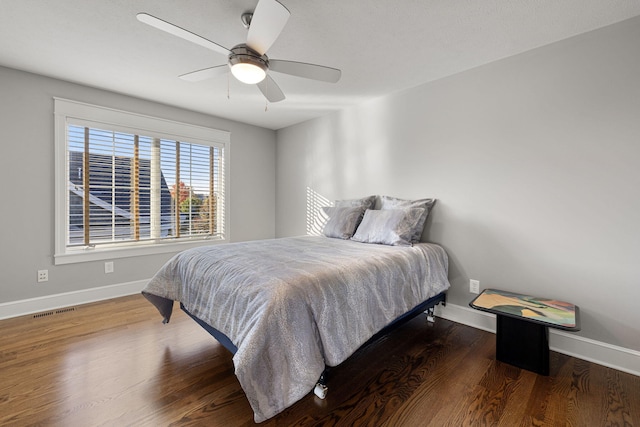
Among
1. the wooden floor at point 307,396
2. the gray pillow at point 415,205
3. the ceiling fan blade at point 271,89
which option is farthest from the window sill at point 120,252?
the gray pillow at point 415,205

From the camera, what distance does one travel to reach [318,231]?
414 centimetres

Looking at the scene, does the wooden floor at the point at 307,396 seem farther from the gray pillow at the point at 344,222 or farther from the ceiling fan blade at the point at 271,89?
the ceiling fan blade at the point at 271,89

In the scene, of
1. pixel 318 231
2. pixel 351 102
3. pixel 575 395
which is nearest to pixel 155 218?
pixel 318 231

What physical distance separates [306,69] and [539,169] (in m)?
2.04

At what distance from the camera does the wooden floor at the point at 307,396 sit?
1490mm

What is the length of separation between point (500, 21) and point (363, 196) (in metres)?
2.09

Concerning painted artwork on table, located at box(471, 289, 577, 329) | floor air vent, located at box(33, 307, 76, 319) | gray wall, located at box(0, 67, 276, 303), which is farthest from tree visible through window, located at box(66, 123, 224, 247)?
painted artwork on table, located at box(471, 289, 577, 329)

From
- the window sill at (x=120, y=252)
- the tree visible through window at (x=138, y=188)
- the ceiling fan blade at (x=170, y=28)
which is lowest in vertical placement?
the window sill at (x=120, y=252)

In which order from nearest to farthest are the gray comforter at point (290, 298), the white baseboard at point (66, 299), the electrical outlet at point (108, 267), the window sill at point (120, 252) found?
the gray comforter at point (290, 298) → the white baseboard at point (66, 299) → the window sill at point (120, 252) → the electrical outlet at point (108, 267)

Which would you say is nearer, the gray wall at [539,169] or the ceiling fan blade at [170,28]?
the ceiling fan blade at [170,28]

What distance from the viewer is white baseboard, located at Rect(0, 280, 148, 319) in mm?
2744

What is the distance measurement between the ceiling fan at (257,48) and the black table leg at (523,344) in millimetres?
2230

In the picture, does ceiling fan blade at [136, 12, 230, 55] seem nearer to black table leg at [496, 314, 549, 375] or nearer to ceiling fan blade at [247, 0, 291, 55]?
ceiling fan blade at [247, 0, 291, 55]

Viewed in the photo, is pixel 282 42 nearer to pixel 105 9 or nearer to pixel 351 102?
pixel 105 9
